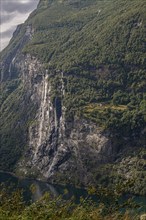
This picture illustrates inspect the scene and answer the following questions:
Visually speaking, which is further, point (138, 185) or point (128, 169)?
point (128, 169)

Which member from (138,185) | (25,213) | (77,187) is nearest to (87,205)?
(25,213)

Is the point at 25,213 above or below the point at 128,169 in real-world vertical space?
above

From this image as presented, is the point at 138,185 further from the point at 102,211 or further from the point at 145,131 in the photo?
the point at 102,211

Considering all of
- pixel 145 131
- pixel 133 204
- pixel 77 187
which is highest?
pixel 133 204

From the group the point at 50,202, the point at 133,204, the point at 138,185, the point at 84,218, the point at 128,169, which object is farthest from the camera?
the point at 128,169

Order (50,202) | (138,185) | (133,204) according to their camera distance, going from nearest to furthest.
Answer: (50,202)
(133,204)
(138,185)

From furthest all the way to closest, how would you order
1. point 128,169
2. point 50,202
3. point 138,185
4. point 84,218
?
point 128,169 → point 138,185 → point 50,202 → point 84,218

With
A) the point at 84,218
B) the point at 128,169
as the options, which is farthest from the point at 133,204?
the point at 128,169

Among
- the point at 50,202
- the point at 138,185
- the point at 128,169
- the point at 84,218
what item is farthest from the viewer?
the point at 128,169

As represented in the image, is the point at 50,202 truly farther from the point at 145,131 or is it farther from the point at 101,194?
the point at 145,131
